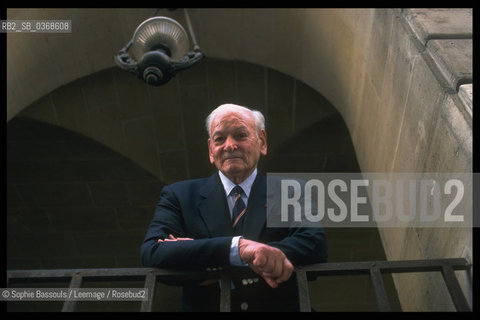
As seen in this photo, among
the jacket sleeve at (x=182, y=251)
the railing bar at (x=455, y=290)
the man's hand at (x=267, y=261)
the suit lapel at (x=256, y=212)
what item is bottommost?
the railing bar at (x=455, y=290)

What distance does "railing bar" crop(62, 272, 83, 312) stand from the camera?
259 centimetres

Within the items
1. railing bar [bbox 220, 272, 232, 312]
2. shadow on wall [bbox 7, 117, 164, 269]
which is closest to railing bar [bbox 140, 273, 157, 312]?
railing bar [bbox 220, 272, 232, 312]

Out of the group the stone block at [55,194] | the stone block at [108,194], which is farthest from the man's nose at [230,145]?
the stone block at [55,194]

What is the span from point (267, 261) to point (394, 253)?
1.53 m

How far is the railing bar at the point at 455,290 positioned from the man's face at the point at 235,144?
3.07 ft

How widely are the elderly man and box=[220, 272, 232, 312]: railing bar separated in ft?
0.14

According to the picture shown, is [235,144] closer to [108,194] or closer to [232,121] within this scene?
[232,121]

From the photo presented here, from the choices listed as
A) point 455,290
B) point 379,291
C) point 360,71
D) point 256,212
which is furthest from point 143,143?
point 455,290

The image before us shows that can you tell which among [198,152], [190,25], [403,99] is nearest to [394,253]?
[403,99]

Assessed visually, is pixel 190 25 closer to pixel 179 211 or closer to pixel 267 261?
pixel 179 211

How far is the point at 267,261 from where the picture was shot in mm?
2473

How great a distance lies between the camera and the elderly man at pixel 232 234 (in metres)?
2.56

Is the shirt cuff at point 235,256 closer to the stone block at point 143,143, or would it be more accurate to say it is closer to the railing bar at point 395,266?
the railing bar at point 395,266

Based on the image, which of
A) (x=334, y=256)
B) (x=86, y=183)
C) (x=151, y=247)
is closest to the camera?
(x=151, y=247)
